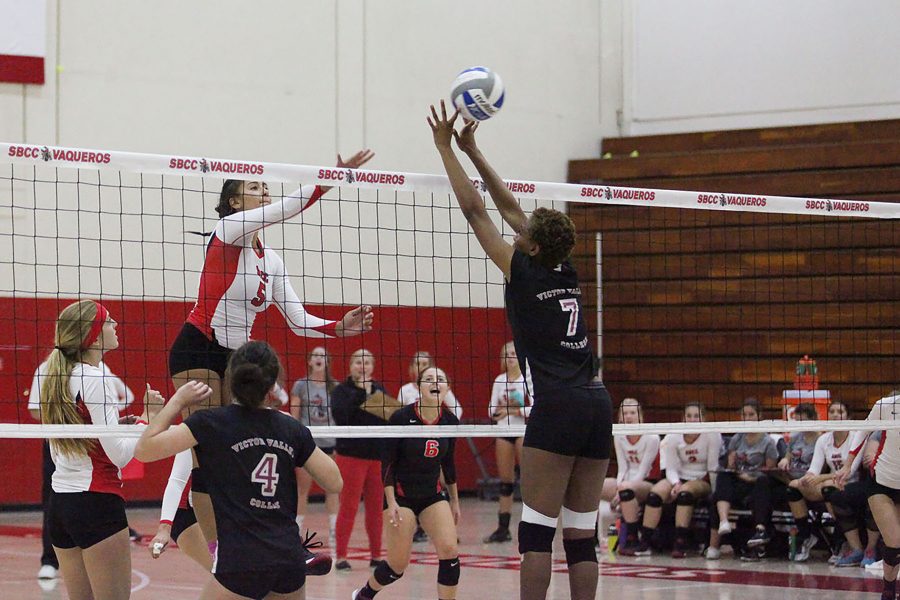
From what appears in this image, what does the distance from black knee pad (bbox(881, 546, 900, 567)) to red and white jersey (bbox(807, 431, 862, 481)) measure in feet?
9.64

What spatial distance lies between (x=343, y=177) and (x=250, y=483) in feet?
7.50

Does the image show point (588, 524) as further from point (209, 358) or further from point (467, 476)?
point (467, 476)

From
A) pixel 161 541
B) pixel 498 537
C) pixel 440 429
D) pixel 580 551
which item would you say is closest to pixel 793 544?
pixel 498 537

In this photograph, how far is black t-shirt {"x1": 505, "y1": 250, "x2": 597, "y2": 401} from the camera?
17.9 ft

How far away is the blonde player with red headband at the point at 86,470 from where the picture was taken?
5348 mm

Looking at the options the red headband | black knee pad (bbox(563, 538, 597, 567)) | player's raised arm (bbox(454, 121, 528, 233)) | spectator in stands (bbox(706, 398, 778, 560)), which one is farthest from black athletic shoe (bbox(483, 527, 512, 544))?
the red headband

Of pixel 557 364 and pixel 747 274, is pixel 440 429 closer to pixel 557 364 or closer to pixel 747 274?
pixel 557 364

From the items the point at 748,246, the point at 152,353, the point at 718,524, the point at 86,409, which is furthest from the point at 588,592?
the point at 748,246

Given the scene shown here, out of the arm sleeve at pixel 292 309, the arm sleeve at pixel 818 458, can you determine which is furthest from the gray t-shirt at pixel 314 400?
the arm sleeve at pixel 292 309

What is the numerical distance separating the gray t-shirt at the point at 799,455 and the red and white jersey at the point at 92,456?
23.6ft

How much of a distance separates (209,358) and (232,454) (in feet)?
4.80

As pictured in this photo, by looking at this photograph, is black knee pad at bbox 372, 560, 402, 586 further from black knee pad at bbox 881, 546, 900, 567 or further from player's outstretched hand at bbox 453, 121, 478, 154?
black knee pad at bbox 881, 546, 900, 567

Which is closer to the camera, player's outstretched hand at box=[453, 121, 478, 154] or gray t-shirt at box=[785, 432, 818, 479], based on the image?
player's outstretched hand at box=[453, 121, 478, 154]

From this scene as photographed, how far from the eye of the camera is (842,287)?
1505 cm
